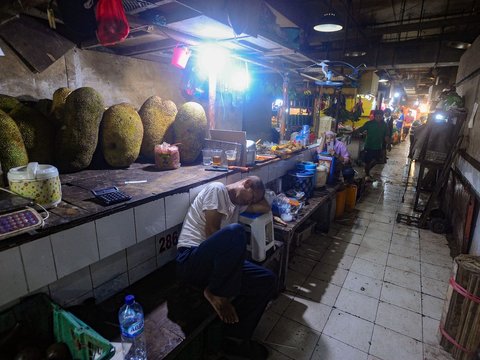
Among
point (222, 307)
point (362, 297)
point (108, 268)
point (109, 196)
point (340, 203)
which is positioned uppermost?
point (109, 196)

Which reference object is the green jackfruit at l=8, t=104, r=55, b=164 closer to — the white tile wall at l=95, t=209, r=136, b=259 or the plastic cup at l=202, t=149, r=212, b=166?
the white tile wall at l=95, t=209, r=136, b=259

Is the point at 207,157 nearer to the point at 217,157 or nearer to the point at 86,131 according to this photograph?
the point at 217,157

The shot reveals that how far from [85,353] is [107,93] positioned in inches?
120

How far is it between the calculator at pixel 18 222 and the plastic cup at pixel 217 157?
196cm

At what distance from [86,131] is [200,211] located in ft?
4.49

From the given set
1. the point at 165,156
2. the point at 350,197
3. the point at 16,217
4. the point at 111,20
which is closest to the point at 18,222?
the point at 16,217

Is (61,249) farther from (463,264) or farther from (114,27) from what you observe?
(463,264)

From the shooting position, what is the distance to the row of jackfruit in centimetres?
230

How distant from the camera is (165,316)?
2008mm

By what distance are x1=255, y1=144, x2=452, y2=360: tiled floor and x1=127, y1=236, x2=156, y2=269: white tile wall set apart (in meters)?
1.35

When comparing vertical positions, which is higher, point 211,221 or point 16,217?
point 16,217

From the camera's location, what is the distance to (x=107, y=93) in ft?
11.6

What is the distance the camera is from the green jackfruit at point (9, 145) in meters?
2.03

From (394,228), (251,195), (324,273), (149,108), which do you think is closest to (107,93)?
(149,108)
